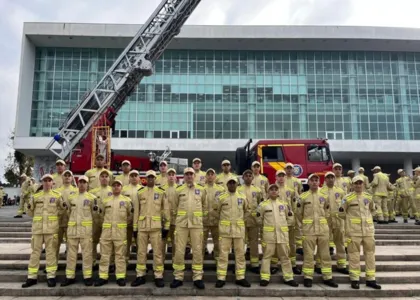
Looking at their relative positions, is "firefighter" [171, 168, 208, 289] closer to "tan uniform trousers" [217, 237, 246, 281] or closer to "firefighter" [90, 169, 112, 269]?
"tan uniform trousers" [217, 237, 246, 281]

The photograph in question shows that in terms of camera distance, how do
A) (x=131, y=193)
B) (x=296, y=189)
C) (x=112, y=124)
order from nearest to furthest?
(x=131, y=193) → (x=296, y=189) → (x=112, y=124)

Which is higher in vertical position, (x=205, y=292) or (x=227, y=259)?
(x=227, y=259)

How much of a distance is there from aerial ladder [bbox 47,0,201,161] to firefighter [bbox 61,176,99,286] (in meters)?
7.02

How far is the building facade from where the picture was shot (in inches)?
1232

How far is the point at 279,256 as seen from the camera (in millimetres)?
6059

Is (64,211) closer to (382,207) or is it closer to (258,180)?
(258,180)

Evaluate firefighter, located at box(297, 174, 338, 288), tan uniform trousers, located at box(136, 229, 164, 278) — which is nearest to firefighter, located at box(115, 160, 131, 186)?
tan uniform trousers, located at box(136, 229, 164, 278)

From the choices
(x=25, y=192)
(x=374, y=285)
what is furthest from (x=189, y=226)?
(x=25, y=192)

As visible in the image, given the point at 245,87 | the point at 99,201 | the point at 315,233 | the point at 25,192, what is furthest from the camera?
the point at 245,87

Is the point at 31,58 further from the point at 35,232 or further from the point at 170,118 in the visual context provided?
the point at 35,232

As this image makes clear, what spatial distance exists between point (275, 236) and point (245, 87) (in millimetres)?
28015

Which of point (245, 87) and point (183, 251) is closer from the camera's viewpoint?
point (183, 251)

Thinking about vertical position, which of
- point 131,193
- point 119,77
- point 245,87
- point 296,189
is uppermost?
point 245,87

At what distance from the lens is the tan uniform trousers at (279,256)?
597 centimetres
